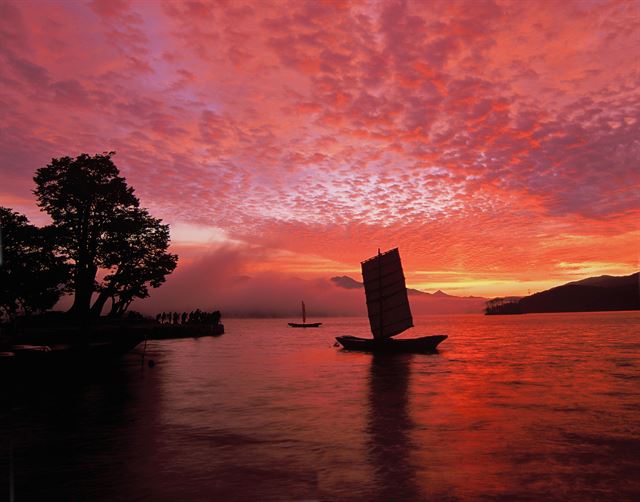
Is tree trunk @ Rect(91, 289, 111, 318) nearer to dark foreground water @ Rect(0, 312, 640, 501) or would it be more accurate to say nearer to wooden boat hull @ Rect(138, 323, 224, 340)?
wooden boat hull @ Rect(138, 323, 224, 340)

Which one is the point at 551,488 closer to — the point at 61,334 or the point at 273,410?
the point at 273,410

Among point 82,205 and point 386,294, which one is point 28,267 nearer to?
point 82,205

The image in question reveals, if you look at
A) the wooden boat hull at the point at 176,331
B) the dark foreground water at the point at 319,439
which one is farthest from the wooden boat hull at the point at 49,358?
the wooden boat hull at the point at 176,331

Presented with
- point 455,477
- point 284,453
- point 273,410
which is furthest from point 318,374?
point 455,477

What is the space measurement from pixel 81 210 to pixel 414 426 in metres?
41.8

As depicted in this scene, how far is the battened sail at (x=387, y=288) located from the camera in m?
51.5

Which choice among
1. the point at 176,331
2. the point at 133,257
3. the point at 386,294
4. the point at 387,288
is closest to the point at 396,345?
the point at 386,294

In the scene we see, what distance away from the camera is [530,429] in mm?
17656

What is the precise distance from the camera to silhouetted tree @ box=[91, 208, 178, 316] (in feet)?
167

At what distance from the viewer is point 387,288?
51.8 meters

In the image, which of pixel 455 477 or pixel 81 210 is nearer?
pixel 455 477

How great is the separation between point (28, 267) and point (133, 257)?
9.19 m

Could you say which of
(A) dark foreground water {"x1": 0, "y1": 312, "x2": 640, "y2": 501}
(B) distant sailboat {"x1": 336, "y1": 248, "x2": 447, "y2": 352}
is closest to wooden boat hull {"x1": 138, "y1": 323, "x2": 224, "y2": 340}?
(B) distant sailboat {"x1": 336, "y1": 248, "x2": 447, "y2": 352}

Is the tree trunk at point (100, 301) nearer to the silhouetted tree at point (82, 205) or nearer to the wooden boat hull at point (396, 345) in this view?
the silhouetted tree at point (82, 205)
